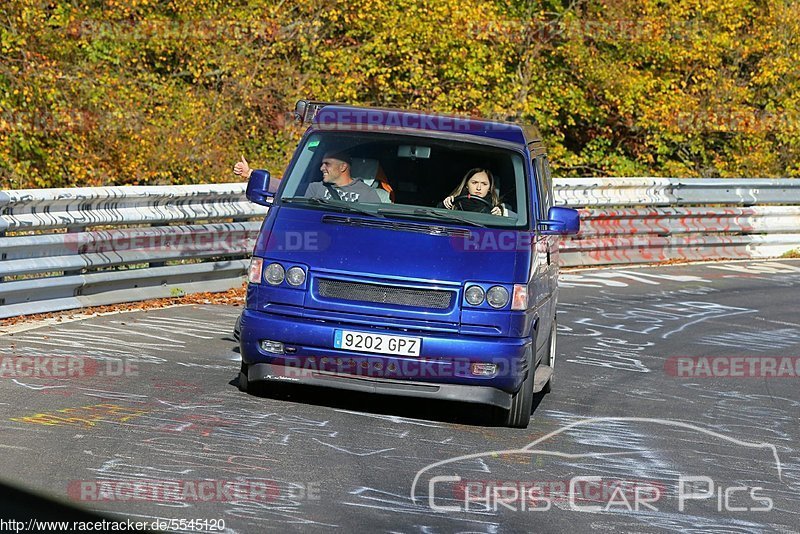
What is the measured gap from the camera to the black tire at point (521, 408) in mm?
8711

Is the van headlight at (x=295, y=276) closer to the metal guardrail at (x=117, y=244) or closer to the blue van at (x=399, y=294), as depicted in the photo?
the blue van at (x=399, y=294)

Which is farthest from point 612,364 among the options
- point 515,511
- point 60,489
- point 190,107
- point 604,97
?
point 604,97

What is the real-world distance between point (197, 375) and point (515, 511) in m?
3.84

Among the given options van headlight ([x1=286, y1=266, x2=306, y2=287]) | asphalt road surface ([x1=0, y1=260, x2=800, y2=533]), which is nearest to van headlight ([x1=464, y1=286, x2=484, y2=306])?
asphalt road surface ([x1=0, y1=260, x2=800, y2=533])

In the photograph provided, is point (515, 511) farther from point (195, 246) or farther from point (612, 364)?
point (195, 246)

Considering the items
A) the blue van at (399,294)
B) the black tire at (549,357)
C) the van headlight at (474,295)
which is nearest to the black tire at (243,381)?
the blue van at (399,294)

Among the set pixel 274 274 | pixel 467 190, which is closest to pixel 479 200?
pixel 467 190

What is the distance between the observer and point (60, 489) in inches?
245

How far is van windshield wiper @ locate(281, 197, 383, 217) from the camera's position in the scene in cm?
897

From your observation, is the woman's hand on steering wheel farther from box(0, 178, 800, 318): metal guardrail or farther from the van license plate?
box(0, 178, 800, 318): metal guardrail

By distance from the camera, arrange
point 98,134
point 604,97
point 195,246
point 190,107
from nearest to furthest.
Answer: point 195,246 < point 98,134 < point 190,107 < point 604,97

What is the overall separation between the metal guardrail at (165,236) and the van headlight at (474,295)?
481cm

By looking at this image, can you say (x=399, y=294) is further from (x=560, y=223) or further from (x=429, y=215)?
(x=560, y=223)

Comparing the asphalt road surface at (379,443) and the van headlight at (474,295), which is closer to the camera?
the asphalt road surface at (379,443)
